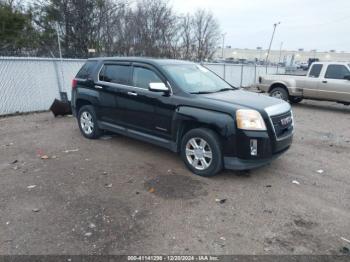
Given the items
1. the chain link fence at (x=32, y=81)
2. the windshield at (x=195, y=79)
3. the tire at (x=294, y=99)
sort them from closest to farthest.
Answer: the windshield at (x=195, y=79)
the chain link fence at (x=32, y=81)
the tire at (x=294, y=99)

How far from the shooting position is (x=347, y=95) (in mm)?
10766

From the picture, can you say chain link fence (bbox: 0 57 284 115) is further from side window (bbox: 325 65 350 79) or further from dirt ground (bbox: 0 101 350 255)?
side window (bbox: 325 65 350 79)

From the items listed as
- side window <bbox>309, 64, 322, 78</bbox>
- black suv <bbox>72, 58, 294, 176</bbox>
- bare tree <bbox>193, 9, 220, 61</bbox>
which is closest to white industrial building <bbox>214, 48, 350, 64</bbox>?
bare tree <bbox>193, 9, 220, 61</bbox>

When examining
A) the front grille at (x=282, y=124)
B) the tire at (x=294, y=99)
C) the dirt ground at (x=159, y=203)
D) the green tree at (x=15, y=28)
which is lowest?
the dirt ground at (x=159, y=203)

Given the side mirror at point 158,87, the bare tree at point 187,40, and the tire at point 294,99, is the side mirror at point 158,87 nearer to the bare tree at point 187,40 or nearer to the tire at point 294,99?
the tire at point 294,99

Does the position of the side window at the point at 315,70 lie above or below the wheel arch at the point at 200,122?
above

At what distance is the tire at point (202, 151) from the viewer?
4469mm

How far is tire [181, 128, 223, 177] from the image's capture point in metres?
4.47

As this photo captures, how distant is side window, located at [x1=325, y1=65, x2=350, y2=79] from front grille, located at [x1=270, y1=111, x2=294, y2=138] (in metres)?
7.46

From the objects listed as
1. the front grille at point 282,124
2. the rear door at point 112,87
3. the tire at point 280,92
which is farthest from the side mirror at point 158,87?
the tire at point 280,92

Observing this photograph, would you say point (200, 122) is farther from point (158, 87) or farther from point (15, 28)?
point (15, 28)

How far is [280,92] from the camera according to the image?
1235 centimetres

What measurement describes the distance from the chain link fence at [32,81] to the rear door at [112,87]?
4.60 metres

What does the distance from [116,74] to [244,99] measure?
265 cm
